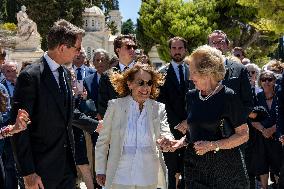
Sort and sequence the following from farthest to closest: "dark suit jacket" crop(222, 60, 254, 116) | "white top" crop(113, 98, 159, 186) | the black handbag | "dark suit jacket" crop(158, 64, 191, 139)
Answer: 1. "dark suit jacket" crop(158, 64, 191, 139)
2. "dark suit jacket" crop(222, 60, 254, 116)
3. "white top" crop(113, 98, 159, 186)
4. the black handbag

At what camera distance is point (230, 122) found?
204 inches

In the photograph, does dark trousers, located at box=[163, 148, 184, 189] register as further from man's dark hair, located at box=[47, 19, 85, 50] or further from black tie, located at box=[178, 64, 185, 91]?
man's dark hair, located at box=[47, 19, 85, 50]

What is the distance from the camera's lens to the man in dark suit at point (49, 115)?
206 inches

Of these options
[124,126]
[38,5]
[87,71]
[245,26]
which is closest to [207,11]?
[245,26]

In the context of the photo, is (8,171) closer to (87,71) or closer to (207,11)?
(87,71)

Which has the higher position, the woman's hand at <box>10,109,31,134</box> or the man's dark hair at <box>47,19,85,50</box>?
the man's dark hair at <box>47,19,85,50</box>

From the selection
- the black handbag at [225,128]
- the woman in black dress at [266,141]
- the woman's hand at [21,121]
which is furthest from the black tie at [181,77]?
the woman's hand at [21,121]

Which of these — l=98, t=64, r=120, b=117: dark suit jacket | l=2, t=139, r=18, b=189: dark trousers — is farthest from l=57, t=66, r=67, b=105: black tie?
l=2, t=139, r=18, b=189: dark trousers

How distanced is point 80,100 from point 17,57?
25336mm

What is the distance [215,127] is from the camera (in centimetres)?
515

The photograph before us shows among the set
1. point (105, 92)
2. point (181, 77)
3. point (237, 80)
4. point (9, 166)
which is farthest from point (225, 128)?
point (9, 166)

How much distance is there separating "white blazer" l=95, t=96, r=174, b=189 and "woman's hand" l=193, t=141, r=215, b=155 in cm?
83

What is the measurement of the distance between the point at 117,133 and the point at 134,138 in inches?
7.1

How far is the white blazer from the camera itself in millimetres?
5812
